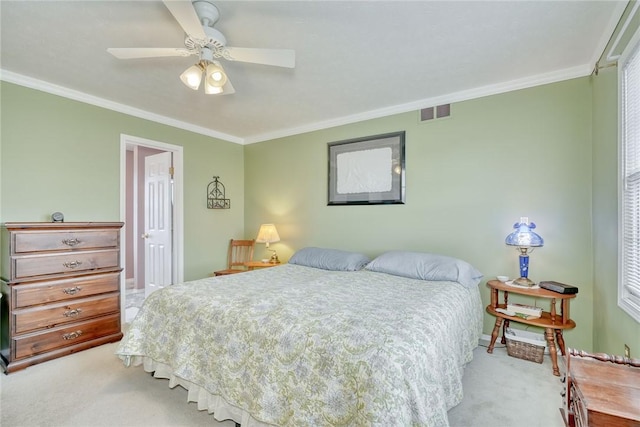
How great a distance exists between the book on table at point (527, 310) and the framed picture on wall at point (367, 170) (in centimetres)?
146

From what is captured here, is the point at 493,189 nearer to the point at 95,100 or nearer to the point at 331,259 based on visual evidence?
the point at 331,259

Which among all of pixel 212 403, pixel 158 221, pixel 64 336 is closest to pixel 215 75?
pixel 212 403

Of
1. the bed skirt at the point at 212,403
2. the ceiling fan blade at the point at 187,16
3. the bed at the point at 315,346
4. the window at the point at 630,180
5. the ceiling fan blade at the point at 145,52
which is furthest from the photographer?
the ceiling fan blade at the point at 145,52

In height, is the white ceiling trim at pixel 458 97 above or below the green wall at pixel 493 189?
above

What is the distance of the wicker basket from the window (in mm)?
860

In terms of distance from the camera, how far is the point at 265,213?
4.58m

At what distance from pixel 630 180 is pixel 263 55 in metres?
2.37

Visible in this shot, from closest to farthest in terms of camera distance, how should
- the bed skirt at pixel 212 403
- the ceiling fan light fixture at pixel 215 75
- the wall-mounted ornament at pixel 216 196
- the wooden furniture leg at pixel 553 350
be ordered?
the bed skirt at pixel 212 403
the ceiling fan light fixture at pixel 215 75
the wooden furniture leg at pixel 553 350
the wall-mounted ornament at pixel 216 196

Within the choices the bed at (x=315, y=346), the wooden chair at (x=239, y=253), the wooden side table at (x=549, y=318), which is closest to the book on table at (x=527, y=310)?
the wooden side table at (x=549, y=318)

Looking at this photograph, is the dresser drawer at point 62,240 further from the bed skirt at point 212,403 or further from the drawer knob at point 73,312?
the bed skirt at point 212,403

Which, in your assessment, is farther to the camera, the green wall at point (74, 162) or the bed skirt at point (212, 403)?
the green wall at point (74, 162)

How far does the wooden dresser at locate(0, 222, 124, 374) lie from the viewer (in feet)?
7.80

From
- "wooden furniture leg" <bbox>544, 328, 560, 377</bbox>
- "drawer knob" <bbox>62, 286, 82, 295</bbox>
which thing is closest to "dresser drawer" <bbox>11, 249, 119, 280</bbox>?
"drawer knob" <bbox>62, 286, 82, 295</bbox>

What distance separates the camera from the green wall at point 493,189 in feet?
8.34
